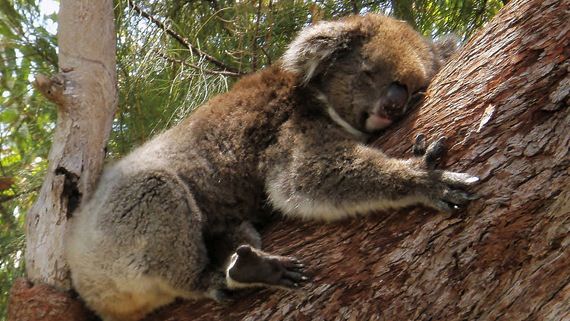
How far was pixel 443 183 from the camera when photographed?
217 centimetres

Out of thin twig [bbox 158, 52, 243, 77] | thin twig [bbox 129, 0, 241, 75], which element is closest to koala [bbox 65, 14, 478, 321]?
thin twig [bbox 158, 52, 243, 77]

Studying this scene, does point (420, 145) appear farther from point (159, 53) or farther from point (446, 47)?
point (159, 53)

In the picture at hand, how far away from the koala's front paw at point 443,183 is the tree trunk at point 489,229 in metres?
0.03

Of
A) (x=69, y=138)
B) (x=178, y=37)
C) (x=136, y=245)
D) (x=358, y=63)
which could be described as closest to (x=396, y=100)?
(x=358, y=63)

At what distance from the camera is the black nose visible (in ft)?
8.89

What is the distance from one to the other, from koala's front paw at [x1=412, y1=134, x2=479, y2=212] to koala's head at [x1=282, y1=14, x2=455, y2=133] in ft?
1.93

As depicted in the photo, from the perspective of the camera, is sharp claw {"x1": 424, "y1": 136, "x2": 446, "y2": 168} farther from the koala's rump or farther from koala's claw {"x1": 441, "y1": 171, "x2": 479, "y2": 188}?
the koala's rump

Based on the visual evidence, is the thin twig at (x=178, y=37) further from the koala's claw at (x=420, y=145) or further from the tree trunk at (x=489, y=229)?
the tree trunk at (x=489, y=229)

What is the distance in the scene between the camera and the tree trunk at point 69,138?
8.51ft

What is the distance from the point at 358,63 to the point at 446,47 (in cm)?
47

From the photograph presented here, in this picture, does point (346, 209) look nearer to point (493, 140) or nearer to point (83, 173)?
point (493, 140)

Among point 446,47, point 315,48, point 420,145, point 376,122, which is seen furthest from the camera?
point 446,47

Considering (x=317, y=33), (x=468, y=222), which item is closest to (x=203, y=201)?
(x=317, y=33)

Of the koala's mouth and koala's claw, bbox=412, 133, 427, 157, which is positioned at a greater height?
the koala's mouth
